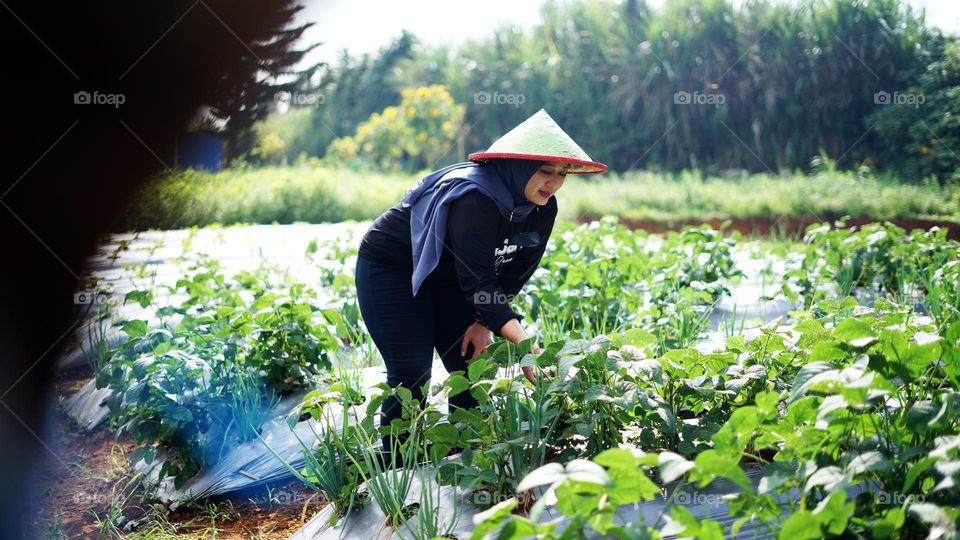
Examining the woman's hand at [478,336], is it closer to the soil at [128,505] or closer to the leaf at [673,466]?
the soil at [128,505]

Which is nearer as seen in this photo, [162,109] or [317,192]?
[162,109]

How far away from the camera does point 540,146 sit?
195 centimetres

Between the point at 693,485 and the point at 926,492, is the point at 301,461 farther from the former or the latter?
the point at 926,492

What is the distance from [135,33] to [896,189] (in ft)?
20.0

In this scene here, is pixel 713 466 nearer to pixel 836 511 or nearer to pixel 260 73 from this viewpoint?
pixel 836 511

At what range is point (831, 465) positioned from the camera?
4.65ft

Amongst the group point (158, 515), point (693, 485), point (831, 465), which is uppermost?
point (831, 465)

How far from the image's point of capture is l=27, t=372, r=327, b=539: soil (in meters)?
2.18

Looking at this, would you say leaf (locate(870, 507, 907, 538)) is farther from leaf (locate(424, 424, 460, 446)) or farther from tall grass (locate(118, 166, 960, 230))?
tall grass (locate(118, 166, 960, 230))

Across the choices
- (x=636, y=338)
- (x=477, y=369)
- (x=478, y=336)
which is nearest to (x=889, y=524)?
(x=636, y=338)

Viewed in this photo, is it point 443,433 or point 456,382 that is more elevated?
point 456,382

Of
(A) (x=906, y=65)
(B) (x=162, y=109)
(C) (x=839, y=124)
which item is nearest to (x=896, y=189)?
(A) (x=906, y=65)

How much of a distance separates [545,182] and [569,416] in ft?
1.94

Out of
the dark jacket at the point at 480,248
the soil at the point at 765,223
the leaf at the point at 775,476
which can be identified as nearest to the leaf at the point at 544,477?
the leaf at the point at 775,476
